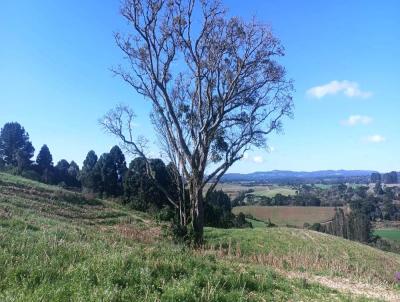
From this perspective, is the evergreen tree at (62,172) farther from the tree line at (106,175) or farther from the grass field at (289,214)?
the grass field at (289,214)

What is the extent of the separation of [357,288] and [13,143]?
67.4 metres

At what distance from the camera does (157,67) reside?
21.9m

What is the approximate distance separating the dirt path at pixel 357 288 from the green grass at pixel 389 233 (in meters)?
70.4

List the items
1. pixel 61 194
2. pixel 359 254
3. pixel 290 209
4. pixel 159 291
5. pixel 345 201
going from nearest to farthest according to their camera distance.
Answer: pixel 159 291 → pixel 359 254 → pixel 61 194 → pixel 290 209 → pixel 345 201

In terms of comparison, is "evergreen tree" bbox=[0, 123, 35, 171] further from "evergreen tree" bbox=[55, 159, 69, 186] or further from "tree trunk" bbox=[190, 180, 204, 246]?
"tree trunk" bbox=[190, 180, 204, 246]

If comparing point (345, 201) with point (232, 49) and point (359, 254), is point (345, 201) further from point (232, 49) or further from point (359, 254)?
point (232, 49)

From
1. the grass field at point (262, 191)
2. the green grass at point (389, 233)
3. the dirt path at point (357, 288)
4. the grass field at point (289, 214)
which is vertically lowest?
the green grass at point (389, 233)

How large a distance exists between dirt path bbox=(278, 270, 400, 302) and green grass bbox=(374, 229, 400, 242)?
231 feet

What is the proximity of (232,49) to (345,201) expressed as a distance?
304 ft

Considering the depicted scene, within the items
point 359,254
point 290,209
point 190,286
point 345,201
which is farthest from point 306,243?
point 345,201

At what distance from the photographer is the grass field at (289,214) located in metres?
76.0

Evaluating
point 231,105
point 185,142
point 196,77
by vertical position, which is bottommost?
point 185,142

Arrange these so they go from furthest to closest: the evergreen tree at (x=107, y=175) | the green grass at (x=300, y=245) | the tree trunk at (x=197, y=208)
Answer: the evergreen tree at (x=107, y=175), the green grass at (x=300, y=245), the tree trunk at (x=197, y=208)

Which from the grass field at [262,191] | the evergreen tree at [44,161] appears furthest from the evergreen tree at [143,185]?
the grass field at [262,191]
